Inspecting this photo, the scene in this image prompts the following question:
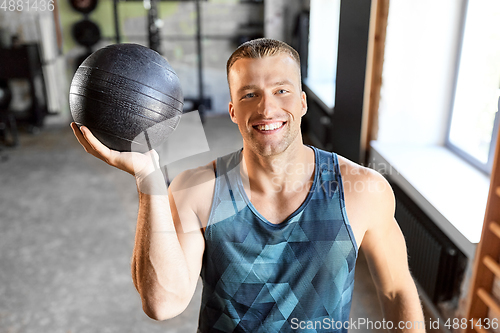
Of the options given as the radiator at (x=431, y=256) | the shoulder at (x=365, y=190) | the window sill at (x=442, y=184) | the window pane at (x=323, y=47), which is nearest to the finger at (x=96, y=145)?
the shoulder at (x=365, y=190)

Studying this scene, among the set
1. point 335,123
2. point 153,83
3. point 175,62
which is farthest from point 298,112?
point 175,62

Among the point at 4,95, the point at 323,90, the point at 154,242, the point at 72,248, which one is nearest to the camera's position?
the point at 154,242

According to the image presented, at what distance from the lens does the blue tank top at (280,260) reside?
4.10 feet

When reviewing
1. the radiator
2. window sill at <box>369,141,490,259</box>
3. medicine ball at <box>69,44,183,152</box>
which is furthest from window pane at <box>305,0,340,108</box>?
medicine ball at <box>69,44,183,152</box>

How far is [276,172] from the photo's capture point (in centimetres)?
132

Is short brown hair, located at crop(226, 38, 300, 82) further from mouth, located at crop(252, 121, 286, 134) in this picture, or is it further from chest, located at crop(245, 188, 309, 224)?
chest, located at crop(245, 188, 309, 224)

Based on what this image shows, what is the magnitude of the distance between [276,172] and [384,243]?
407mm

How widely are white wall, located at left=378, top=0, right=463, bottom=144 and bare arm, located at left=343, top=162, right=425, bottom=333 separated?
68.8 inches

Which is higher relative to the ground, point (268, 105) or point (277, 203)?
point (268, 105)

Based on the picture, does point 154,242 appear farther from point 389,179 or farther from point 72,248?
point 72,248

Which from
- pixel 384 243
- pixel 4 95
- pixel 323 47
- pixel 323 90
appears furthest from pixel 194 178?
pixel 4 95

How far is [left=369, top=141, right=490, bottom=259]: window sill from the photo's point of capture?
6.57 ft

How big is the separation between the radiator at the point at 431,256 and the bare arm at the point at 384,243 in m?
0.95

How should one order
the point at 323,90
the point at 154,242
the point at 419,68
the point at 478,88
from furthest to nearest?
the point at 323,90, the point at 419,68, the point at 478,88, the point at 154,242
